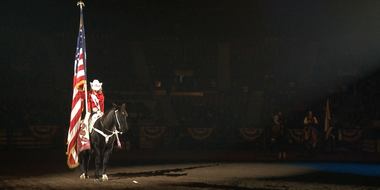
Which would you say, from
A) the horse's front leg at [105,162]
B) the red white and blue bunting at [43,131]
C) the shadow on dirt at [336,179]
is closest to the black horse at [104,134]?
the horse's front leg at [105,162]

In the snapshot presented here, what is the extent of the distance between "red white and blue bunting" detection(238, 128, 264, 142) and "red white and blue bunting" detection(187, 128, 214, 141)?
1825 mm

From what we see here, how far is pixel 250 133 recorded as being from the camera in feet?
81.5

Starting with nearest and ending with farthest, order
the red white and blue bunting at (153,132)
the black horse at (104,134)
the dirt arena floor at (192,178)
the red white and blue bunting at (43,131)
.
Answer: the dirt arena floor at (192,178)
the black horse at (104,134)
the red white and blue bunting at (43,131)
the red white and blue bunting at (153,132)

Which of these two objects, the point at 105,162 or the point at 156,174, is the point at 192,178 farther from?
the point at 105,162

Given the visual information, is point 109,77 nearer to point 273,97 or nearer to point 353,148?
point 273,97

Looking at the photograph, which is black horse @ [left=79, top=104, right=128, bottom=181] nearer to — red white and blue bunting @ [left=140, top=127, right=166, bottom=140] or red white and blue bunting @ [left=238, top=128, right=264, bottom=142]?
red white and blue bunting @ [left=140, top=127, right=166, bottom=140]

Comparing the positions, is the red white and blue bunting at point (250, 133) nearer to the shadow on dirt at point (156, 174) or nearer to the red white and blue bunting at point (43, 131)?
the red white and blue bunting at point (43, 131)

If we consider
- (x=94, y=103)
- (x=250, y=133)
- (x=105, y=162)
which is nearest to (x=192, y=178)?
(x=105, y=162)

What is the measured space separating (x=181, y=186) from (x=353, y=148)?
16.7m

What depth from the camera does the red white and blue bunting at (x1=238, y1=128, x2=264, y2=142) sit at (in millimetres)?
24688

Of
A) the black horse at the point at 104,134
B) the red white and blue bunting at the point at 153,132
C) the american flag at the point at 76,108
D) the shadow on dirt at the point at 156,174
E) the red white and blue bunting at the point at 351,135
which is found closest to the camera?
the black horse at the point at 104,134

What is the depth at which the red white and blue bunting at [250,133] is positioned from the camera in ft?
81.0

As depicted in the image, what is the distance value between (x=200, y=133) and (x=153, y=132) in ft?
A: 9.01

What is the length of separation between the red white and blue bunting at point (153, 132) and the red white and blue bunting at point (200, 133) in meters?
1.58
